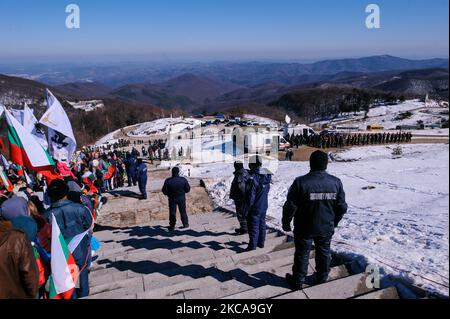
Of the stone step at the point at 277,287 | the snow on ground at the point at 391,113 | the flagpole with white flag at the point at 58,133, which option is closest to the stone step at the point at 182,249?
the stone step at the point at 277,287

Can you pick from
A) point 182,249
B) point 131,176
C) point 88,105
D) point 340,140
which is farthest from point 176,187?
point 88,105

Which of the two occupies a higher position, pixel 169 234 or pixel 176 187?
pixel 176 187

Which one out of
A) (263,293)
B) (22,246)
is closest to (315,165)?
(263,293)

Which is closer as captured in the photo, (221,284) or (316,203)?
(316,203)

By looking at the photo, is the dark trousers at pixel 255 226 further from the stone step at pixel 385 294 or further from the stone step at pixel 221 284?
the stone step at pixel 385 294

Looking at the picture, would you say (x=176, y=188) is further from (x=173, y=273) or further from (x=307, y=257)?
(x=307, y=257)

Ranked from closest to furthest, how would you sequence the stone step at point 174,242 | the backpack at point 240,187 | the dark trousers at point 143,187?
1. the backpack at point 240,187
2. the stone step at point 174,242
3. the dark trousers at point 143,187

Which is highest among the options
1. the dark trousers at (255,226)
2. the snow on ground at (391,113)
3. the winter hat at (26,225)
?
the snow on ground at (391,113)
